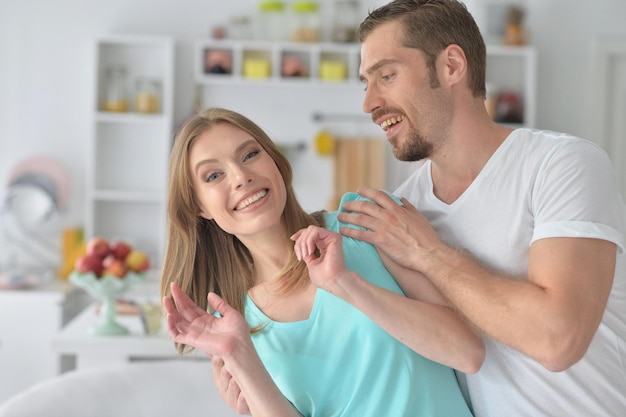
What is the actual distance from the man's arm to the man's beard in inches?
11.6

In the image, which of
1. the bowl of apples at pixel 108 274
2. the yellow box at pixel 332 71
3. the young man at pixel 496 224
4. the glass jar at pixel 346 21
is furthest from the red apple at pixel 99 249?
the glass jar at pixel 346 21

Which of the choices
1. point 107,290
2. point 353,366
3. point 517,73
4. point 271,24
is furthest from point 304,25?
point 353,366

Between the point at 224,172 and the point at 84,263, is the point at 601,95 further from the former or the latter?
the point at 224,172

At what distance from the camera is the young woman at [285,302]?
5.78ft

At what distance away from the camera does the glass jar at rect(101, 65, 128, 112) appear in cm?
497

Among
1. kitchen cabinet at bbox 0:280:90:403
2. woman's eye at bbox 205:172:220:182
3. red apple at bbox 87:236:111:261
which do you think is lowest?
kitchen cabinet at bbox 0:280:90:403

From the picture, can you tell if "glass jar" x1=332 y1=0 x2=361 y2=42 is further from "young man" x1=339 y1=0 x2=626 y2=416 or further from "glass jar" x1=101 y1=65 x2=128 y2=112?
"young man" x1=339 y1=0 x2=626 y2=416

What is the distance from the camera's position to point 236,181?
190 centimetres

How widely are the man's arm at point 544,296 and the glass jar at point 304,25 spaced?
3423 millimetres

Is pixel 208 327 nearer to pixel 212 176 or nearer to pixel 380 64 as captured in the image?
pixel 212 176

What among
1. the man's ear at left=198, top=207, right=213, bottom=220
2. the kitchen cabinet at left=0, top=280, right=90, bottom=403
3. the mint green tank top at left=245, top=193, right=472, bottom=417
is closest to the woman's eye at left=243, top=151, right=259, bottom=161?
the man's ear at left=198, top=207, right=213, bottom=220

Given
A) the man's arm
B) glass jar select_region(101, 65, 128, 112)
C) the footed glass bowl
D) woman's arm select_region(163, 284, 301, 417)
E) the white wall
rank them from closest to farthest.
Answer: the man's arm
woman's arm select_region(163, 284, 301, 417)
the footed glass bowl
glass jar select_region(101, 65, 128, 112)
the white wall

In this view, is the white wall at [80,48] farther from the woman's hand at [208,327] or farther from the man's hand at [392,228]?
the woman's hand at [208,327]

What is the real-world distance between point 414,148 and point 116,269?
175 cm
